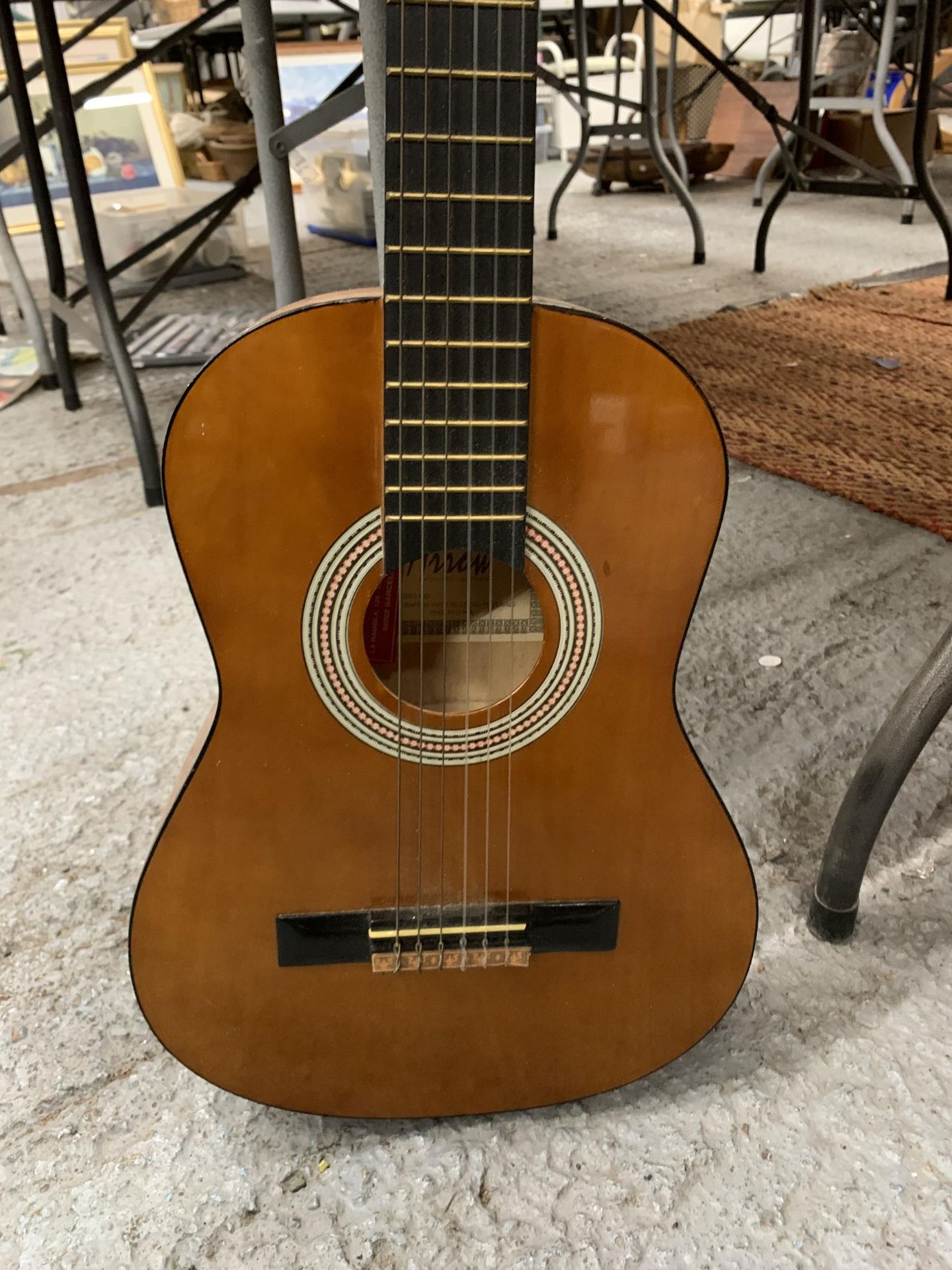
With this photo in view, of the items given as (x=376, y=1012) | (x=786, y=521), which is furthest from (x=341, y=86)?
(x=376, y=1012)

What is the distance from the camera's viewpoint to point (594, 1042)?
649mm

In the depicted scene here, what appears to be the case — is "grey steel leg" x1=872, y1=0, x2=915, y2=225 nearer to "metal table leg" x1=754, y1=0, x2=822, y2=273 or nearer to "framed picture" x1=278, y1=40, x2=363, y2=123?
"metal table leg" x1=754, y1=0, x2=822, y2=273

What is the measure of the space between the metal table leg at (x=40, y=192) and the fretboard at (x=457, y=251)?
52.3 inches

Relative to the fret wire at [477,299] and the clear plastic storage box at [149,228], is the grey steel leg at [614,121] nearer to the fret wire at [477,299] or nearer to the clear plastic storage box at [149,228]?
the clear plastic storage box at [149,228]

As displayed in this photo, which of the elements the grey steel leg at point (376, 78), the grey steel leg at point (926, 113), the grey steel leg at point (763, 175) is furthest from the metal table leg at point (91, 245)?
the grey steel leg at point (763, 175)

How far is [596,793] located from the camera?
62 cm

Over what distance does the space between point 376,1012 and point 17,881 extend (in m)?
0.43

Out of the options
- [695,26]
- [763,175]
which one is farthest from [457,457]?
[695,26]

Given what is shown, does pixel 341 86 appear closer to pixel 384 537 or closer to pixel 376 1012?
pixel 384 537

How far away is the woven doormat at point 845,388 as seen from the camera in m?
1.51

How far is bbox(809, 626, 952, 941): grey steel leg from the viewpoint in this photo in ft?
2.31

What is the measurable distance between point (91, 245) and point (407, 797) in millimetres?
1265

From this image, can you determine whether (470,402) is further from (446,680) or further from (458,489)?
(446,680)

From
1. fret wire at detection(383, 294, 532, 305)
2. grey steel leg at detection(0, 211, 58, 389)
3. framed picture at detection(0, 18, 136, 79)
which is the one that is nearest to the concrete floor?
fret wire at detection(383, 294, 532, 305)
